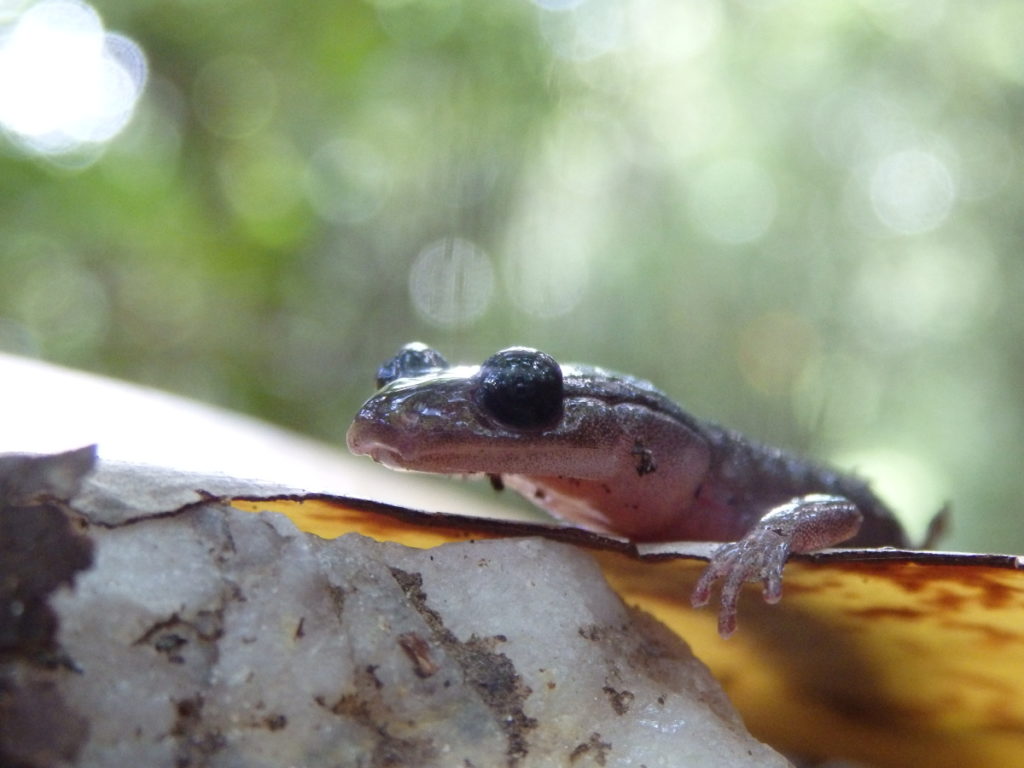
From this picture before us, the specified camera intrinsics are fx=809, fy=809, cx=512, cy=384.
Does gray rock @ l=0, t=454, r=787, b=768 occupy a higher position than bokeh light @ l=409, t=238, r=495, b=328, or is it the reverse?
bokeh light @ l=409, t=238, r=495, b=328

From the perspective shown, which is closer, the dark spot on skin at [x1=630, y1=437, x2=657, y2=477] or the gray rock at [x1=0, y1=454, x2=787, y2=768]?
the gray rock at [x1=0, y1=454, x2=787, y2=768]

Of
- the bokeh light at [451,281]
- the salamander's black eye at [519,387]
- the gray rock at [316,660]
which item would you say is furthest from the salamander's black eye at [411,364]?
the bokeh light at [451,281]

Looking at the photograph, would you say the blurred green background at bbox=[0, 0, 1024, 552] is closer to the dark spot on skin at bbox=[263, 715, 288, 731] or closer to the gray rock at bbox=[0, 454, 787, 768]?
the gray rock at bbox=[0, 454, 787, 768]

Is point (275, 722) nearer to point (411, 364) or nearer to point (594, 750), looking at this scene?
point (594, 750)

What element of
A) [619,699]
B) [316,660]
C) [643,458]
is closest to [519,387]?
[643,458]

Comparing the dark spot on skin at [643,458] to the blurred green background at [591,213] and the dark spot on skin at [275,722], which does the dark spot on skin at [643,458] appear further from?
the blurred green background at [591,213]

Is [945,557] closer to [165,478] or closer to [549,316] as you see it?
[165,478]

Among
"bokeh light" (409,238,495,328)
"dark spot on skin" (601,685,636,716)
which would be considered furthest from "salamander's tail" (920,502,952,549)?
"dark spot on skin" (601,685,636,716)
